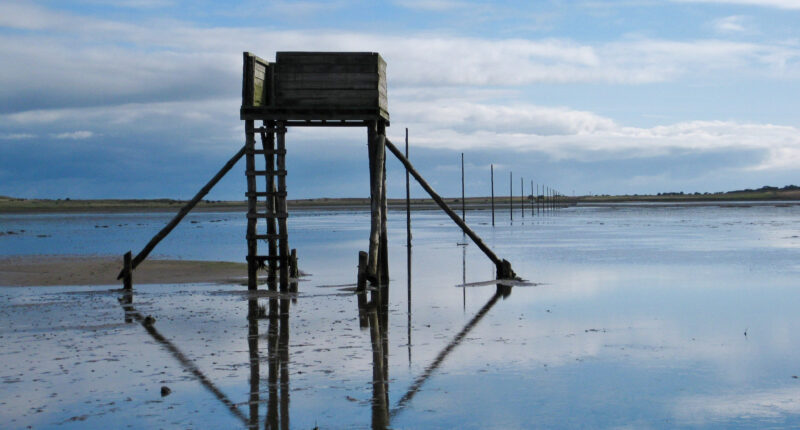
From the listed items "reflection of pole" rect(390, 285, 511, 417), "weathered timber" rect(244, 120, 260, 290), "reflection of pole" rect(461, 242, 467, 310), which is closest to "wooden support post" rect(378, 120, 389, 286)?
"reflection of pole" rect(461, 242, 467, 310)

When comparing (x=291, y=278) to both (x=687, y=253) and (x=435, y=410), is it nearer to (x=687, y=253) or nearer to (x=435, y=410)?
(x=435, y=410)

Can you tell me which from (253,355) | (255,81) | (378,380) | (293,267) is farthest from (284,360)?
(293,267)

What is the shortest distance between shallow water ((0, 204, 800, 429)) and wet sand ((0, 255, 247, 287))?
6.56 feet

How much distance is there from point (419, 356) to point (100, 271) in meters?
18.7

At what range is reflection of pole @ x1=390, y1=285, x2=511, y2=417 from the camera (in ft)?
34.4

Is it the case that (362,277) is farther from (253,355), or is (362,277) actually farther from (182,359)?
A: (182,359)

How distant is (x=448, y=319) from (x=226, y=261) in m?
18.1

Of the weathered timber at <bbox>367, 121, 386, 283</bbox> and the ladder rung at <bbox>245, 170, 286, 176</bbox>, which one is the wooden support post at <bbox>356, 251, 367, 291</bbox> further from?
the ladder rung at <bbox>245, 170, 286, 176</bbox>

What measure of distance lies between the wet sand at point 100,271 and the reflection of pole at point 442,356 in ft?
30.6

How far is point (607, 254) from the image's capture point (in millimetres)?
35875

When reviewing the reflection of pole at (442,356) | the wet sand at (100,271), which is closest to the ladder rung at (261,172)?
the wet sand at (100,271)

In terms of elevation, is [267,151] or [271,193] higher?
[267,151]

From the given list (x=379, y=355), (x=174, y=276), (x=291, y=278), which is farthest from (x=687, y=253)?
(x=379, y=355)

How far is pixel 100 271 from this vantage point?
94.8 feet
